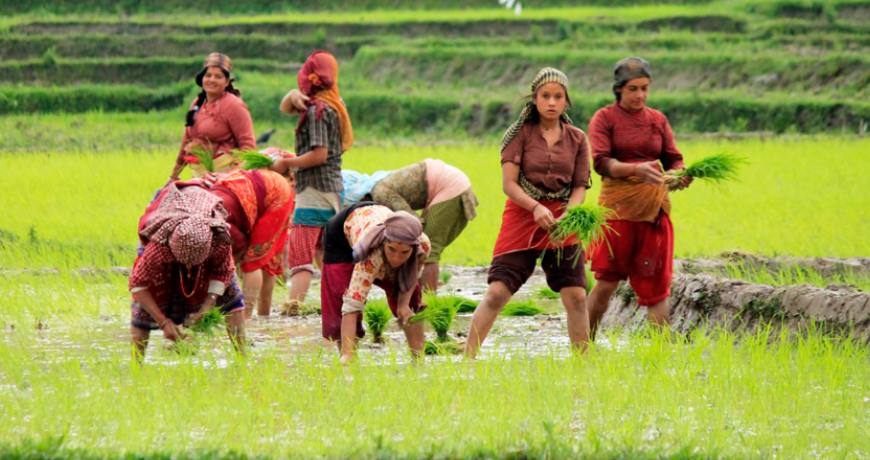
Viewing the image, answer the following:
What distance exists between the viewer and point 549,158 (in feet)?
22.5

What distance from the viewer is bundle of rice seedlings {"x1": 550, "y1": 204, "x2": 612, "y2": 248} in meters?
6.52

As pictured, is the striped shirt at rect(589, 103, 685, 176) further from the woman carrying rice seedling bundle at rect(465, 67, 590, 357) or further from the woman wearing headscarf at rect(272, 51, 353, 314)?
the woman wearing headscarf at rect(272, 51, 353, 314)

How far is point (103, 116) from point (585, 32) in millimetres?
9182

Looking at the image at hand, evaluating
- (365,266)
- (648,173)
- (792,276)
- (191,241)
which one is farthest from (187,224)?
(792,276)

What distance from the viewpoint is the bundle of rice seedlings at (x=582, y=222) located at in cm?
652

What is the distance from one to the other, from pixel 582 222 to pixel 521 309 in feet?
7.69

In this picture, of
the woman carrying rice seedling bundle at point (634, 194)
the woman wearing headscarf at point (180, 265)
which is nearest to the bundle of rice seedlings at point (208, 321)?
the woman wearing headscarf at point (180, 265)

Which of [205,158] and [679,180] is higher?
[679,180]

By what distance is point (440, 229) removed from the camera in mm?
8492

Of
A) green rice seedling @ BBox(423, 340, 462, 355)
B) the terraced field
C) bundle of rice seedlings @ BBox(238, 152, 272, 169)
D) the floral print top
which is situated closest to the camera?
the terraced field

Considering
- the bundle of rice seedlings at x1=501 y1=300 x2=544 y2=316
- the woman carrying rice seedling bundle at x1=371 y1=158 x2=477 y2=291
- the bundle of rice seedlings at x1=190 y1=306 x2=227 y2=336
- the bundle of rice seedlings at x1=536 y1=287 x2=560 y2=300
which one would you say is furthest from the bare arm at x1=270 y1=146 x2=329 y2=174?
the bundle of rice seedlings at x1=190 y1=306 x2=227 y2=336

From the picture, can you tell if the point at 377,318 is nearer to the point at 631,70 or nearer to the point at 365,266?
the point at 365,266

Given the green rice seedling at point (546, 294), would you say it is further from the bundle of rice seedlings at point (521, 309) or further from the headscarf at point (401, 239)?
the headscarf at point (401, 239)

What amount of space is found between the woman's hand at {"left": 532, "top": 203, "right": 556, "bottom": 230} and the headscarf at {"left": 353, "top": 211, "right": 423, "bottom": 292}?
59 cm
